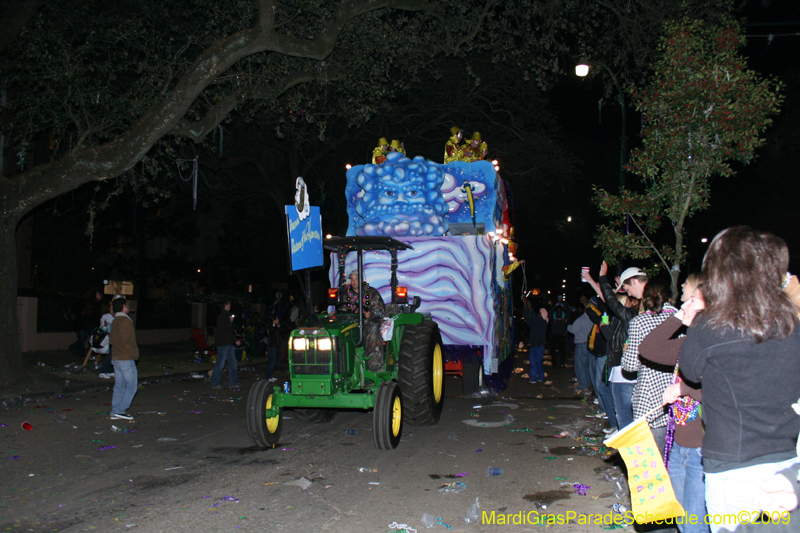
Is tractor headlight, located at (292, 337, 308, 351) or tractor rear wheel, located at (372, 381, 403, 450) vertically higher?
tractor headlight, located at (292, 337, 308, 351)

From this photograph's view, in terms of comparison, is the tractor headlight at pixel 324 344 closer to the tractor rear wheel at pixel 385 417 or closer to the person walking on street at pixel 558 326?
the tractor rear wheel at pixel 385 417

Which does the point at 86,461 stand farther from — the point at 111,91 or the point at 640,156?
the point at 640,156

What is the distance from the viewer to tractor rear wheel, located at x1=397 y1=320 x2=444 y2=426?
788 centimetres

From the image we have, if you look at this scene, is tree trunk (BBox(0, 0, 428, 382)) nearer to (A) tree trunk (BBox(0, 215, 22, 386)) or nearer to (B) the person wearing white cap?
(A) tree trunk (BBox(0, 215, 22, 386))

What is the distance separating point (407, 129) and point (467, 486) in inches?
661

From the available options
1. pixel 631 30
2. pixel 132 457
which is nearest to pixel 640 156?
pixel 631 30

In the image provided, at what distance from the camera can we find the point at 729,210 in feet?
92.8

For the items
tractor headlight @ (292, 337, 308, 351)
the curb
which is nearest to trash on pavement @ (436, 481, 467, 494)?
tractor headlight @ (292, 337, 308, 351)

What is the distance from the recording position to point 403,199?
10164mm

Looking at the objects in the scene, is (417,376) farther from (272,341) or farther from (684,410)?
(272,341)

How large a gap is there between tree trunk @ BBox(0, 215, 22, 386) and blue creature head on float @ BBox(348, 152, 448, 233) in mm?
6464

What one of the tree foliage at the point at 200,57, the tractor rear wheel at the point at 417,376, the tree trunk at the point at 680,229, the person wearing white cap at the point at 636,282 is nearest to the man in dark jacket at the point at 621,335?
the person wearing white cap at the point at 636,282

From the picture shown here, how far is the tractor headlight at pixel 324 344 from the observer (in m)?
7.02

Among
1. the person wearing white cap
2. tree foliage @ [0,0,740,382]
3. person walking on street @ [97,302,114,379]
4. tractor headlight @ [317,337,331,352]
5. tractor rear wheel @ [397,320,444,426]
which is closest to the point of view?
the person wearing white cap
